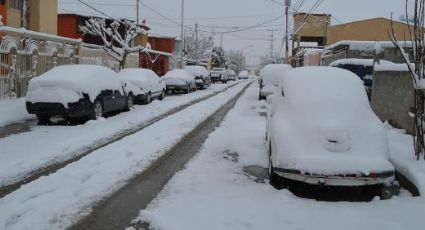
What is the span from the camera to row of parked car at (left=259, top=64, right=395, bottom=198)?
6543mm

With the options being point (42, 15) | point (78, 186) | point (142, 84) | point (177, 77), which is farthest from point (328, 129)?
point (42, 15)

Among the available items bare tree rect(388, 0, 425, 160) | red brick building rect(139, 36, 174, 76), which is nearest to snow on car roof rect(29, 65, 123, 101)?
bare tree rect(388, 0, 425, 160)

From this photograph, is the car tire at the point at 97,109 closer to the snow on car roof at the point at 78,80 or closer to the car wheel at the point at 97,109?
the car wheel at the point at 97,109

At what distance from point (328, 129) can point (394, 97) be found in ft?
18.7

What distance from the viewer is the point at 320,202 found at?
657 cm

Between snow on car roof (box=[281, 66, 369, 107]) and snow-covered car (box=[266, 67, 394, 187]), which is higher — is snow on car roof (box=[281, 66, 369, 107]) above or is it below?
above

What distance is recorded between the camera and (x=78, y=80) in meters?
13.7

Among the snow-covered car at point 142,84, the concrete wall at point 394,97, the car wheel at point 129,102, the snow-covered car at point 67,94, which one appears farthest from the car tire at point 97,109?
the concrete wall at point 394,97

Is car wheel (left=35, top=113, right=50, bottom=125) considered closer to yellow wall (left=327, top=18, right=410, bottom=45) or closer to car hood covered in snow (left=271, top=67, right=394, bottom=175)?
car hood covered in snow (left=271, top=67, right=394, bottom=175)

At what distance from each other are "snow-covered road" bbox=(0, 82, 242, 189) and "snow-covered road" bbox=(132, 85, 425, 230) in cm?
241

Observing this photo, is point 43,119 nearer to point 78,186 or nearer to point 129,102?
point 129,102

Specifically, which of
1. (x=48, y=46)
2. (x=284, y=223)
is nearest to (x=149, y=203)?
(x=284, y=223)

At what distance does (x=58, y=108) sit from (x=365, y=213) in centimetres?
934

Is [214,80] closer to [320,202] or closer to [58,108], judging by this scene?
[58,108]
